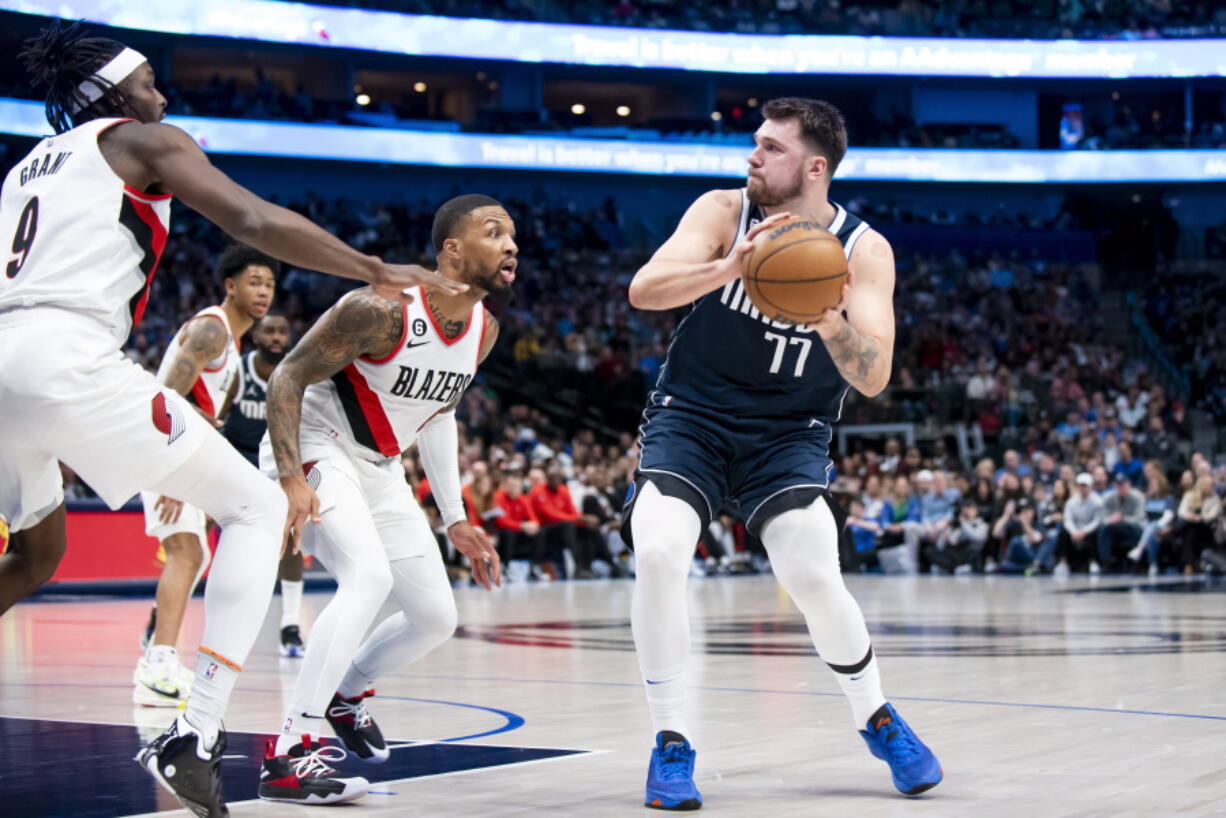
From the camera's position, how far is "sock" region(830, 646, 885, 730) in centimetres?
488

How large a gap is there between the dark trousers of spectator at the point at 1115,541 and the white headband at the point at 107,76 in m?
16.6

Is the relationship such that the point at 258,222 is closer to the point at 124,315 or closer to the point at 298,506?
the point at 124,315

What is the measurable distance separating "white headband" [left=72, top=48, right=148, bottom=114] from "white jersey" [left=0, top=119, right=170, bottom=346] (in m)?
0.16

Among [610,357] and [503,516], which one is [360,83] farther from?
[503,516]

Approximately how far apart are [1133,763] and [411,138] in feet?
91.1

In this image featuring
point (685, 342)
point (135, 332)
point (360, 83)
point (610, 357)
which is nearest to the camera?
point (685, 342)

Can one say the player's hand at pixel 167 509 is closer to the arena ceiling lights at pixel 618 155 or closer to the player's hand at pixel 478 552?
the player's hand at pixel 478 552

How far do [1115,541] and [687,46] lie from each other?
18529 mm

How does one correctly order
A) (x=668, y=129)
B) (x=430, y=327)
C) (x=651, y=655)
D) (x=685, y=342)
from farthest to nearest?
(x=668, y=129) < (x=430, y=327) < (x=685, y=342) < (x=651, y=655)

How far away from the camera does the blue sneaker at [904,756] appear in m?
4.61

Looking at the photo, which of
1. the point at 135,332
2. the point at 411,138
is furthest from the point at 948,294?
the point at 135,332

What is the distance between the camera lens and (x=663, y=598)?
4.67 meters

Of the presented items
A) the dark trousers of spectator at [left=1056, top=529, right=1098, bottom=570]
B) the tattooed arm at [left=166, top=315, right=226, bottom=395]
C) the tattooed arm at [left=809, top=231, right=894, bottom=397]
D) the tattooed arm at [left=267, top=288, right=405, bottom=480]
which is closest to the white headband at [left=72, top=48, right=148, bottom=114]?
the tattooed arm at [left=267, top=288, right=405, bottom=480]

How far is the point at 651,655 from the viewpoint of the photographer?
4727 mm
